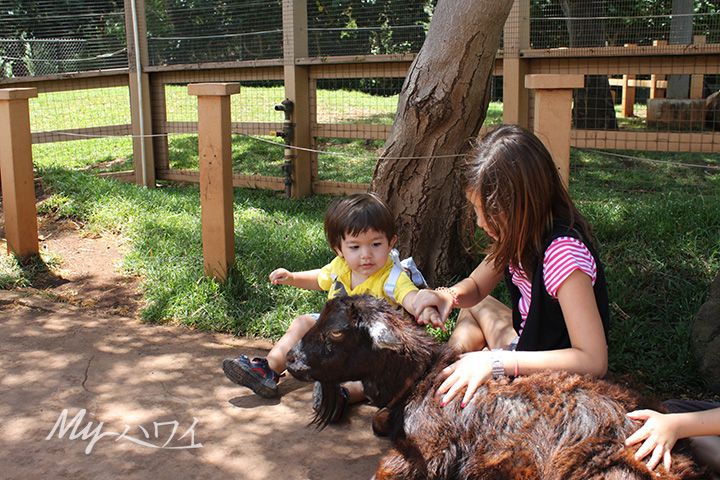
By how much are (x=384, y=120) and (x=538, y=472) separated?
9635mm

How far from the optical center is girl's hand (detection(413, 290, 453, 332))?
9.02 feet

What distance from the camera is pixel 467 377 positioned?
2355 millimetres

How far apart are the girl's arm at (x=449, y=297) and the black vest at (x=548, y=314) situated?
11.5 inches

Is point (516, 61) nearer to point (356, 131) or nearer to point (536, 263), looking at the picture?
point (356, 131)

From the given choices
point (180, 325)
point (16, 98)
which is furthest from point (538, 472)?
point (16, 98)

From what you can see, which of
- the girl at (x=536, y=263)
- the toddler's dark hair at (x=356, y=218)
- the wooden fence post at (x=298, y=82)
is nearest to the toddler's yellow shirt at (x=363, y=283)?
the toddler's dark hair at (x=356, y=218)

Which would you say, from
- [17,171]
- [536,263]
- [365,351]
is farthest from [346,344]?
[17,171]

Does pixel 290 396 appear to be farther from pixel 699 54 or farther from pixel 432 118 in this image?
pixel 699 54

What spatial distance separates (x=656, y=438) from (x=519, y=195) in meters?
0.97

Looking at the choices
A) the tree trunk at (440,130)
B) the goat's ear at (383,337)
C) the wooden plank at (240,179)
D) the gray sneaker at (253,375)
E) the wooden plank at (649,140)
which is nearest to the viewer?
the goat's ear at (383,337)

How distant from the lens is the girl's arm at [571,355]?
238 centimetres

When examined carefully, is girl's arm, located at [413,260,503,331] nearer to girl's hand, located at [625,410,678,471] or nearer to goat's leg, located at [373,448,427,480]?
goat's leg, located at [373,448,427,480]

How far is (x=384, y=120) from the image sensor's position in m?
11.3

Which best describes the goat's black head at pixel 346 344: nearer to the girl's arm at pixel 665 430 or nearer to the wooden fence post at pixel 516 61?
the girl's arm at pixel 665 430
